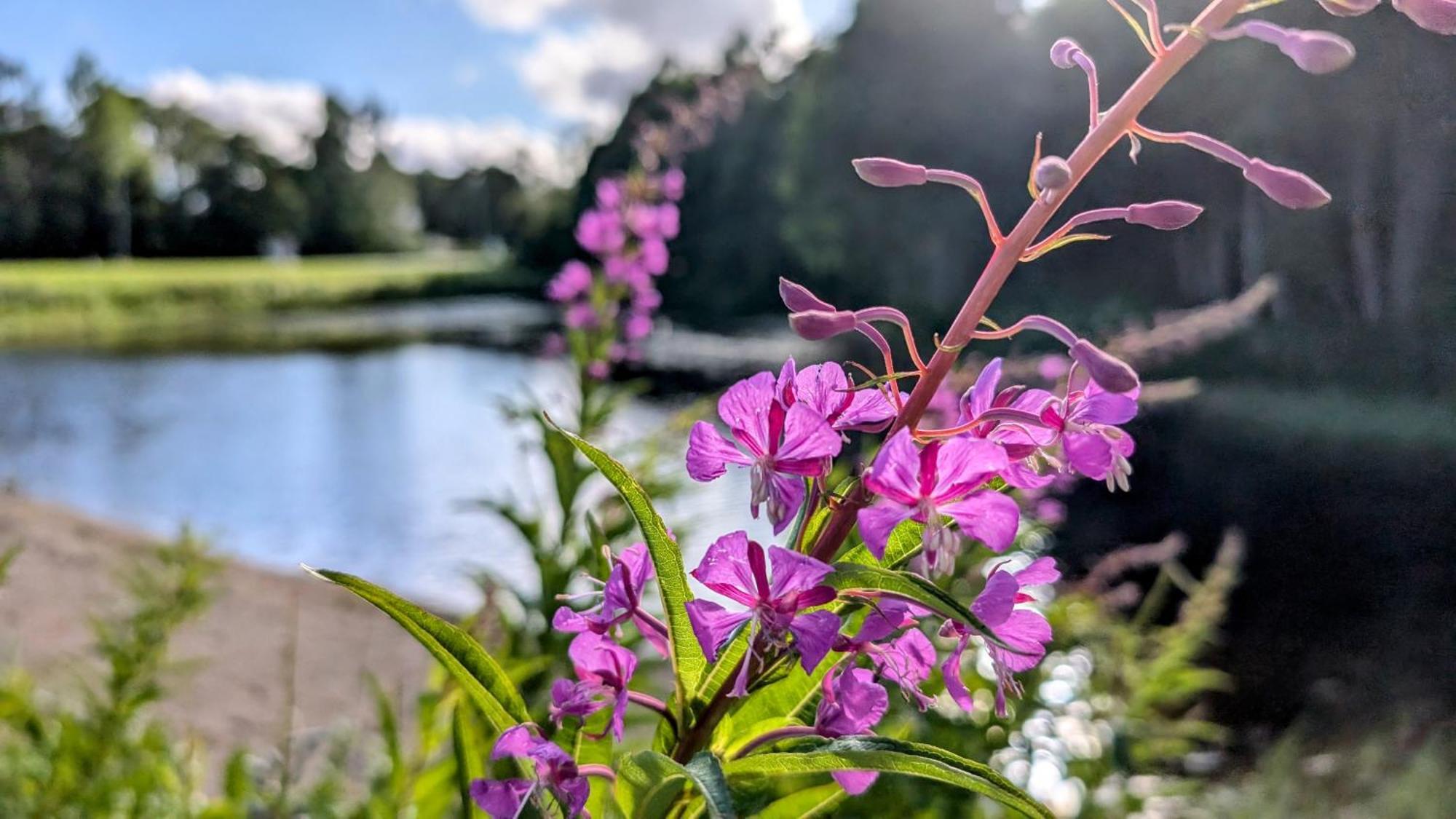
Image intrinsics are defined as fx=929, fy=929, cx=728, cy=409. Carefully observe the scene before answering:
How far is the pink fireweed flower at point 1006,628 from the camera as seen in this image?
0.34 m

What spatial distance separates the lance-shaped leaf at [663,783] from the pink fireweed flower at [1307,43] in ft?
0.95

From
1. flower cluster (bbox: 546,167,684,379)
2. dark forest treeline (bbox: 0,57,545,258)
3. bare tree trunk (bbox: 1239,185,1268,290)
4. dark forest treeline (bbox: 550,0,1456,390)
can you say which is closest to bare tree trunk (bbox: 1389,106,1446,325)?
dark forest treeline (bbox: 550,0,1456,390)

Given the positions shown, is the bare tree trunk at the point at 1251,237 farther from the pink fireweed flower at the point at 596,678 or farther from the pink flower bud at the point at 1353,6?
the pink fireweed flower at the point at 596,678

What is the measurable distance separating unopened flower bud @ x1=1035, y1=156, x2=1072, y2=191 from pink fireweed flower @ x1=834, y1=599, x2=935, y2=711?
149 millimetres

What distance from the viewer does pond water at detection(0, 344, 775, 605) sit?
593cm

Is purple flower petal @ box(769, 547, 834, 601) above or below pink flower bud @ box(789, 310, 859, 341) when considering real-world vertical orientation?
below

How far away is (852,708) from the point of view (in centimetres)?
35

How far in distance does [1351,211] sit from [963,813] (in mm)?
894

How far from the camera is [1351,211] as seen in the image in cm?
109

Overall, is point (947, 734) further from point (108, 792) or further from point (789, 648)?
point (108, 792)

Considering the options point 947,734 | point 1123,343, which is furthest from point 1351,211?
point 947,734

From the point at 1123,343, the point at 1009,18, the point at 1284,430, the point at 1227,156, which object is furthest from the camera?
the point at 1009,18

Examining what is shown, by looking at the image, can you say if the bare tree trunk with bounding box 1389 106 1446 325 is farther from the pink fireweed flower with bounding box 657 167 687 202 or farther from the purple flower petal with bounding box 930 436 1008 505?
the pink fireweed flower with bounding box 657 167 687 202

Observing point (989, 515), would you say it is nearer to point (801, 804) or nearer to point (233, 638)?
point (801, 804)
